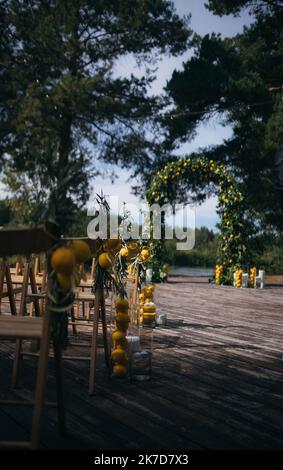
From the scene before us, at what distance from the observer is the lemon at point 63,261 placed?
5.22 ft

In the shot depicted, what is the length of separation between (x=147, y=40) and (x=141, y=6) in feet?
3.39

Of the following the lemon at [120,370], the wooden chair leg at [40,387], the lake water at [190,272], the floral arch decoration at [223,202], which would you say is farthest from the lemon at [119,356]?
the lake water at [190,272]

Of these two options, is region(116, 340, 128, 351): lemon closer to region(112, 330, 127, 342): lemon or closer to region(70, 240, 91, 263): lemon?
region(112, 330, 127, 342): lemon

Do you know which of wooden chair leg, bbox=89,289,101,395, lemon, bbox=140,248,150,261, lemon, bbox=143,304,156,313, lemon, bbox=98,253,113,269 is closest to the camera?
wooden chair leg, bbox=89,289,101,395

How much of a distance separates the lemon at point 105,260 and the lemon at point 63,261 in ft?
3.39

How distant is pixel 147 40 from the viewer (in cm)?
1539

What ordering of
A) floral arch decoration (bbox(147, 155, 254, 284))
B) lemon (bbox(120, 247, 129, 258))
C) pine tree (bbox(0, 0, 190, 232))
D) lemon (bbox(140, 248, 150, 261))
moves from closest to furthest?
lemon (bbox(120, 247, 129, 258))
lemon (bbox(140, 248, 150, 261))
floral arch decoration (bbox(147, 155, 254, 284))
pine tree (bbox(0, 0, 190, 232))

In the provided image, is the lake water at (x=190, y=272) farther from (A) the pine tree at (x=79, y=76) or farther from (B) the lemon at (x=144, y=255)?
(B) the lemon at (x=144, y=255)

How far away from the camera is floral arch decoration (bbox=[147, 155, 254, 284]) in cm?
1084

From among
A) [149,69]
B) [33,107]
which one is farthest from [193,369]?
[149,69]

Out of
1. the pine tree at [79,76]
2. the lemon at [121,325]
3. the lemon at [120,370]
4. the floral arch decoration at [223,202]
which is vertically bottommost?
the lemon at [120,370]

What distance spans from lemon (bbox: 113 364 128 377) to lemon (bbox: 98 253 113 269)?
607 mm

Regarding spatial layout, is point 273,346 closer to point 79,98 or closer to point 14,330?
point 14,330

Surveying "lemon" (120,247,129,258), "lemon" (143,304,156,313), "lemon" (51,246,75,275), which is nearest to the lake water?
"lemon" (143,304,156,313)
